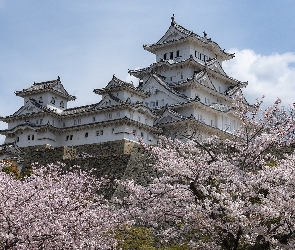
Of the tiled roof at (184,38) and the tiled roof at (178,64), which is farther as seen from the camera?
the tiled roof at (184,38)

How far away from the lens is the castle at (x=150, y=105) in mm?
40469

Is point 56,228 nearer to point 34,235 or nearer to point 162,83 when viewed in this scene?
point 34,235

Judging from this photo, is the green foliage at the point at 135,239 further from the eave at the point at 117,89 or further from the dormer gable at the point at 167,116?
the dormer gable at the point at 167,116

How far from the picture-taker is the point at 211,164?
43.9 feet

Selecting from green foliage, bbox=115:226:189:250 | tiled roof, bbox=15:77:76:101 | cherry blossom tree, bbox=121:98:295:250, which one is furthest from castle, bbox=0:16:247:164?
cherry blossom tree, bbox=121:98:295:250

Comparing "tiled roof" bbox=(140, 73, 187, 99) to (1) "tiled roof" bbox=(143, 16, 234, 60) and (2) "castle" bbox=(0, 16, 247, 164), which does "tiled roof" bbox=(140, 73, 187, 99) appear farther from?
(1) "tiled roof" bbox=(143, 16, 234, 60)

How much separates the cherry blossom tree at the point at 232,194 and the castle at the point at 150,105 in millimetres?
24550

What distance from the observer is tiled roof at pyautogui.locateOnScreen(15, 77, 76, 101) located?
44.1 meters

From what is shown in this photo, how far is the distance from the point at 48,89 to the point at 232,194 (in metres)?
33.0

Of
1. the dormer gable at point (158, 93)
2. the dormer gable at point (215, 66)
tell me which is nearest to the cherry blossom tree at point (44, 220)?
the dormer gable at point (158, 93)

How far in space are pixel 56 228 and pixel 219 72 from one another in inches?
1524

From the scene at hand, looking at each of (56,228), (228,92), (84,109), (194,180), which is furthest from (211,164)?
→ (228,92)

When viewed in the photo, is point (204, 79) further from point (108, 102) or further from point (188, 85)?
point (108, 102)

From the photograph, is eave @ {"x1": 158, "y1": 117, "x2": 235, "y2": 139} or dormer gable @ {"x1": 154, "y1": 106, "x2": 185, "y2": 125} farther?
dormer gable @ {"x1": 154, "y1": 106, "x2": 185, "y2": 125}
